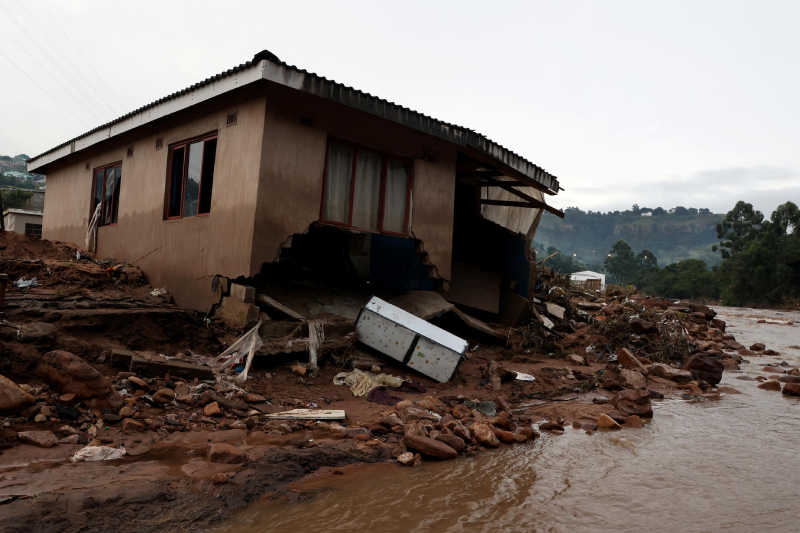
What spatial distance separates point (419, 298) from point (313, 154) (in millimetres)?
3416

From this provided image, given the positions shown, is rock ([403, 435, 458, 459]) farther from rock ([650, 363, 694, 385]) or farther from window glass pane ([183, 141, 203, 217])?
rock ([650, 363, 694, 385])

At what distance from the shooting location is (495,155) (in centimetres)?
985

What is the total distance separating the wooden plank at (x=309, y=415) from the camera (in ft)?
17.3

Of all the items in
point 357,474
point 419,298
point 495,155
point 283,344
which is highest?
point 495,155

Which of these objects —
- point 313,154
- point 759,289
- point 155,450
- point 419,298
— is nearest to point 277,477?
point 155,450

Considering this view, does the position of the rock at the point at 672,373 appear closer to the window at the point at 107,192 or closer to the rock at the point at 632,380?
the rock at the point at 632,380

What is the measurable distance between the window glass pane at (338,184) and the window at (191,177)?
1.80 m

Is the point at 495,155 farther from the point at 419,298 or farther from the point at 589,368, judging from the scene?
the point at 589,368

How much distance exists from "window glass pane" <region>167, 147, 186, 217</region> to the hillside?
16263 cm

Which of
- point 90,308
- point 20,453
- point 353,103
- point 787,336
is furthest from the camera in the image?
point 787,336

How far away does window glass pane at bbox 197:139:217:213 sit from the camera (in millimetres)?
8406

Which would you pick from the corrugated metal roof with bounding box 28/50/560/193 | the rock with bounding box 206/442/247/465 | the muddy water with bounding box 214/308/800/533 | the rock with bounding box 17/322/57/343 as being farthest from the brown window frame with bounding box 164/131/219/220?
the muddy water with bounding box 214/308/800/533

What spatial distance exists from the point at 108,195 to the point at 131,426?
8.44 metres

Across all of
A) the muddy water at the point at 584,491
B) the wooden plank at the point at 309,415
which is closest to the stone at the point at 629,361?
the muddy water at the point at 584,491
